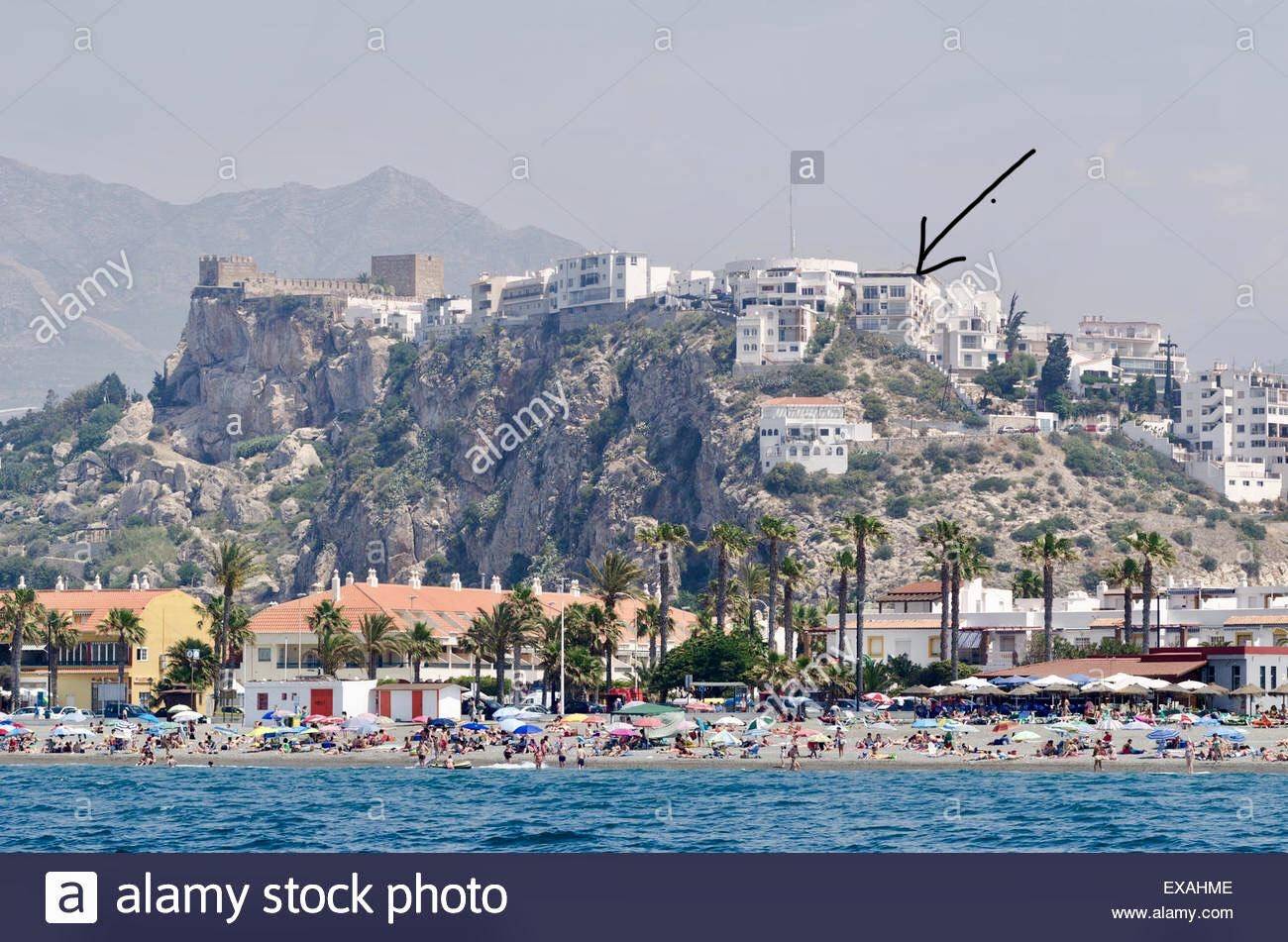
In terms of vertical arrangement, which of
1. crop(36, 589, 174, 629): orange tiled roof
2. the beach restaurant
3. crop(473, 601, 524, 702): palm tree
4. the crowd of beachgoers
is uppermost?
crop(36, 589, 174, 629): orange tiled roof

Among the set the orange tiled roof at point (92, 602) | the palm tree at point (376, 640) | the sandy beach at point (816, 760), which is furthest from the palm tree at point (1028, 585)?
the orange tiled roof at point (92, 602)

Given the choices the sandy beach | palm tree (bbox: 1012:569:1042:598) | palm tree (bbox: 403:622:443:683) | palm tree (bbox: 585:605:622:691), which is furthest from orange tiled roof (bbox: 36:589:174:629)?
palm tree (bbox: 1012:569:1042:598)

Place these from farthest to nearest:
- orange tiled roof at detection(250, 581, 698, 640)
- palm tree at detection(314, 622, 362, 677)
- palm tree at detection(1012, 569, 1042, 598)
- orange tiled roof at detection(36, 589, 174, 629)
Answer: palm tree at detection(1012, 569, 1042, 598) < orange tiled roof at detection(36, 589, 174, 629) < orange tiled roof at detection(250, 581, 698, 640) < palm tree at detection(314, 622, 362, 677)

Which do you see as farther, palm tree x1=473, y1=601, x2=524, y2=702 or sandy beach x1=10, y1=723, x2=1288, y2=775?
palm tree x1=473, y1=601, x2=524, y2=702

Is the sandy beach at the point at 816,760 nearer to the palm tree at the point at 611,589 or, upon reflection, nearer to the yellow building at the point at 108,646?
the palm tree at the point at 611,589

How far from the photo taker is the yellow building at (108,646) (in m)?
152

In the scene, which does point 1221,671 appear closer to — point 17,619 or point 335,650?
point 335,650

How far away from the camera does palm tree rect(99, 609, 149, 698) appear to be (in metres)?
145

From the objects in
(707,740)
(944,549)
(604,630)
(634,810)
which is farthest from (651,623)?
(634,810)

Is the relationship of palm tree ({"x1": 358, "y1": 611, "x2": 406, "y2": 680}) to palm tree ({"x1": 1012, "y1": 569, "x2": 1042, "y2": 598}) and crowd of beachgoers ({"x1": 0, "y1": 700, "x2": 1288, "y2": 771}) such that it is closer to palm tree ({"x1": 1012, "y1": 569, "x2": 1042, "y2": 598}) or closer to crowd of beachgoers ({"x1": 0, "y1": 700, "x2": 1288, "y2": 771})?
crowd of beachgoers ({"x1": 0, "y1": 700, "x2": 1288, "y2": 771})

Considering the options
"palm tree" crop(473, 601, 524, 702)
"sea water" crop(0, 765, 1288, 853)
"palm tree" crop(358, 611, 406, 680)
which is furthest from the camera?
"palm tree" crop(358, 611, 406, 680)

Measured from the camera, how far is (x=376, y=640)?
440 ft

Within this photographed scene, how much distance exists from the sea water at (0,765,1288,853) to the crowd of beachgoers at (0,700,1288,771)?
1.55 m
